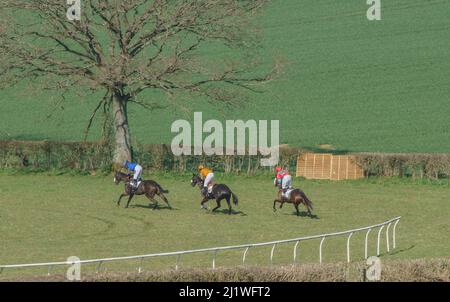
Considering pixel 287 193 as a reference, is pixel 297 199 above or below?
below

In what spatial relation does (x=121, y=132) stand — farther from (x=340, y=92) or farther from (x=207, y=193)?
(x=340, y=92)

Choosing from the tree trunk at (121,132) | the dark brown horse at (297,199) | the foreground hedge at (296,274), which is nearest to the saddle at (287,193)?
the dark brown horse at (297,199)

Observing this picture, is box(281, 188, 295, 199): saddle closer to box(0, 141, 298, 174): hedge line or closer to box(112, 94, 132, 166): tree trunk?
box(0, 141, 298, 174): hedge line

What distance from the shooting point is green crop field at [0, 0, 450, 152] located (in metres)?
48.0

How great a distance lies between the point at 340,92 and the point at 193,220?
86.7 ft

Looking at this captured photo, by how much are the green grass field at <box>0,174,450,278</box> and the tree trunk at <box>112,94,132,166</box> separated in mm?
1783

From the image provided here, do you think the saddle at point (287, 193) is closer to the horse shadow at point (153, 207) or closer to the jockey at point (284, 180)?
the jockey at point (284, 180)

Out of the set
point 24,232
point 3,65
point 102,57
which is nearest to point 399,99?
point 102,57

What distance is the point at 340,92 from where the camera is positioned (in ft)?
179

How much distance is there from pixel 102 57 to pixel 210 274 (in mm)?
24394

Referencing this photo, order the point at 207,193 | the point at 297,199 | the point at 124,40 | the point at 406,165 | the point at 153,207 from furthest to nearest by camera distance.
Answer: the point at 124,40, the point at 406,165, the point at 153,207, the point at 207,193, the point at 297,199

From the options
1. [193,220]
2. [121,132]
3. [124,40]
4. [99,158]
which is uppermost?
[124,40]

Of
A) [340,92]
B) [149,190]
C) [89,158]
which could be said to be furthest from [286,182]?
[340,92]

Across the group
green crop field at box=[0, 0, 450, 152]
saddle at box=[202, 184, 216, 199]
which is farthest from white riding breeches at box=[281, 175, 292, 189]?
green crop field at box=[0, 0, 450, 152]
